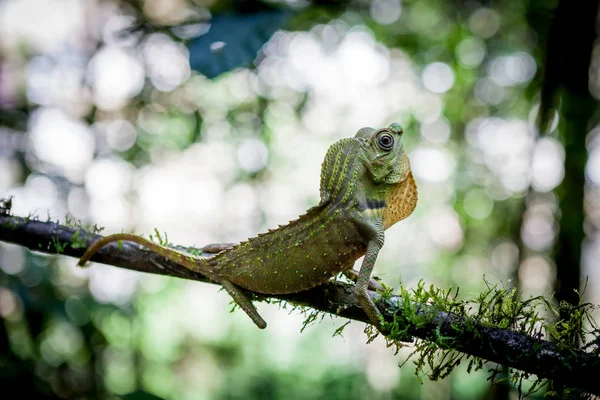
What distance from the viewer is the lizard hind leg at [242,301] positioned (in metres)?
1.96

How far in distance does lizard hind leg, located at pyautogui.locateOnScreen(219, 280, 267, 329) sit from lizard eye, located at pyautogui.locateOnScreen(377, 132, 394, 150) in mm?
866

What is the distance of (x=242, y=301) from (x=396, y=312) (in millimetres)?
706

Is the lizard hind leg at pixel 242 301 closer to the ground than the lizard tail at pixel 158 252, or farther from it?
closer to the ground

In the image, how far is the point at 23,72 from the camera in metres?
5.04

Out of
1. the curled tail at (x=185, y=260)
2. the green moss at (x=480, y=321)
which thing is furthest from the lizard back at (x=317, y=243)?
the green moss at (x=480, y=321)

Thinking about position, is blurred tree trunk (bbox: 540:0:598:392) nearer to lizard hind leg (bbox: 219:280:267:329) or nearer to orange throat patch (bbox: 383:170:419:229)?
orange throat patch (bbox: 383:170:419:229)

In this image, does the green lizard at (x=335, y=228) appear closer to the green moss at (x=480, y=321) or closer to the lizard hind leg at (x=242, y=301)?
the lizard hind leg at (x=242, y=301)

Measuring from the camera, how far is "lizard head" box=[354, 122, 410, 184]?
1809 millimetres

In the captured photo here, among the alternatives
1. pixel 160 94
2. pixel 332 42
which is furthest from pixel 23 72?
pixel 332 42

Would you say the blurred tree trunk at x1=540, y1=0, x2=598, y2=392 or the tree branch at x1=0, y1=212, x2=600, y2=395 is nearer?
the tree branch at x1=0, y1=212, x2=600, y2=395

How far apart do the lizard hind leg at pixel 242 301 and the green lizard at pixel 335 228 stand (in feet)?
0.23

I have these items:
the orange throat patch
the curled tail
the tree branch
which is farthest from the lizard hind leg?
the orange throat patch

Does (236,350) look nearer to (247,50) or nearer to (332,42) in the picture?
(332,42)

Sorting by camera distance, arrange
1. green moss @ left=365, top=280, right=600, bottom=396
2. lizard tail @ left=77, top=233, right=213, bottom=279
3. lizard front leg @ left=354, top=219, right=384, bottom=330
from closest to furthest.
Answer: green moss @ left=365, top=280, right=600, bottom=396 < lizard front leg @ left=354, top=219, right=384, bottom=330 < lizard tail @ left=77, top=233, right=213, bottom=279
